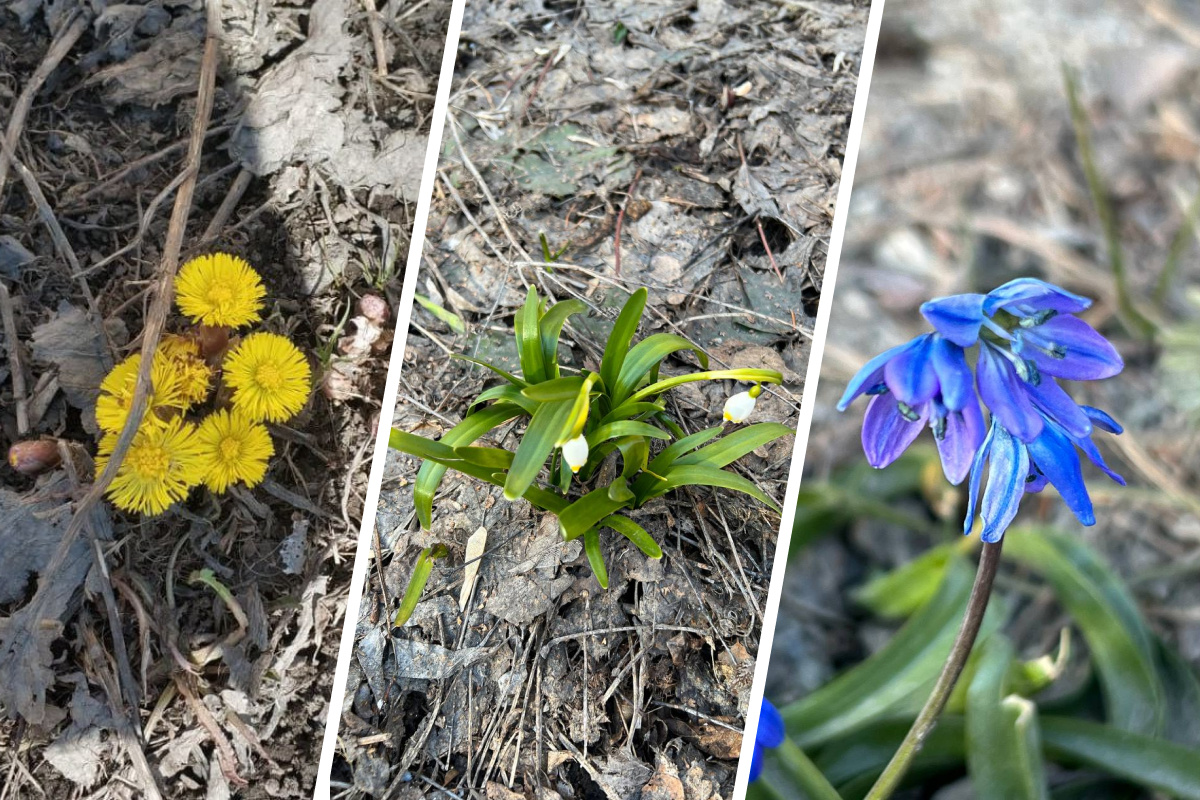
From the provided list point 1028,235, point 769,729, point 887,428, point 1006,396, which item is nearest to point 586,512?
point 769,729

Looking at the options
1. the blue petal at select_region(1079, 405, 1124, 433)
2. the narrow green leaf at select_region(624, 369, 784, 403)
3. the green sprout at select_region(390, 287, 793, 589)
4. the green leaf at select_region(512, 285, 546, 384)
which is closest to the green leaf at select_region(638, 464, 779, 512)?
the green sprout at select_region(390, 287, 793, 589)

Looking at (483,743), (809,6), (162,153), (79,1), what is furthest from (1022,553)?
(79,1)

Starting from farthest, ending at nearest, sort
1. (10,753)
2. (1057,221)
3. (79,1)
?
(1057,221)
(79,1)
(10,753)

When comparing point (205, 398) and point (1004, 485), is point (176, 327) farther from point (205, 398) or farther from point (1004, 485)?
point (1004, 485)

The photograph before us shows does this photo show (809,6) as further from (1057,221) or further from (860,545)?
(860,545)

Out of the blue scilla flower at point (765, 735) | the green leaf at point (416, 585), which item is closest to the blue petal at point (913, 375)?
the blue scilla flower at point (765, 735)

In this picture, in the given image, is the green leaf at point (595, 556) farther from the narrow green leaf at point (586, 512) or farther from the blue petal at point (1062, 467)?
the blue petal at point (1062, 467)
